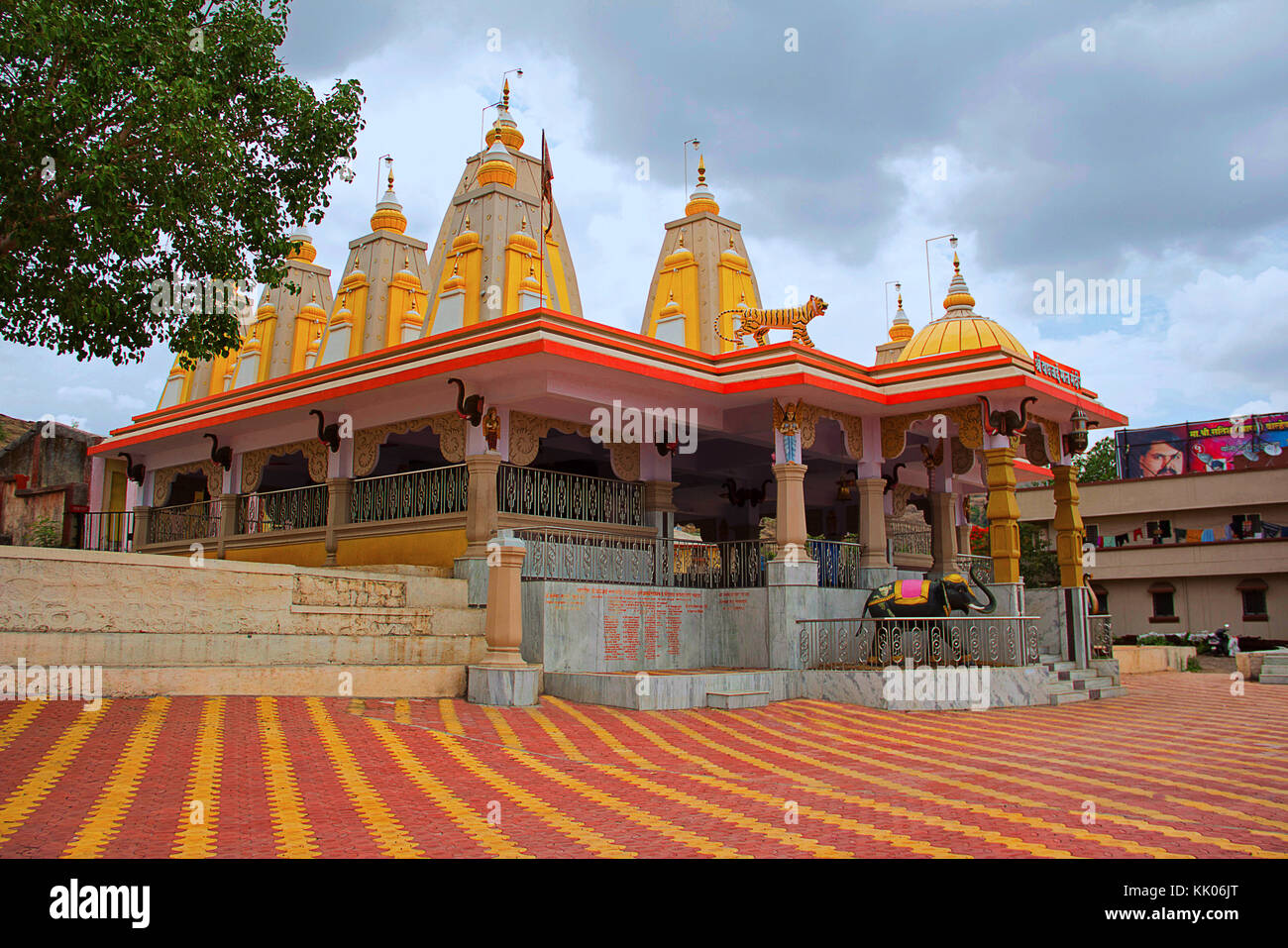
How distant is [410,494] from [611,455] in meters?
2.97

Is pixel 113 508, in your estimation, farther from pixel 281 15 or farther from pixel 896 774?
pixel 896 774

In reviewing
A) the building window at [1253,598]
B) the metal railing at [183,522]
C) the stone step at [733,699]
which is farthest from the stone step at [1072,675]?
the building window at [1253,598]

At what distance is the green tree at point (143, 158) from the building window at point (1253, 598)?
33.1 meters

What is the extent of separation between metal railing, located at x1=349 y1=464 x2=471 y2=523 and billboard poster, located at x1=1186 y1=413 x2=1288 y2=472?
36.8 m

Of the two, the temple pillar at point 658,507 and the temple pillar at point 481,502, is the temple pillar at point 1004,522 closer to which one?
the temple pillar at point 658,507

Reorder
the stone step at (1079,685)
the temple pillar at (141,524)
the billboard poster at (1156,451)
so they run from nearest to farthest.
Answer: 1. the stone step at (1079,685)
2. the temple pillar at (141,524)
3. the billboard poster at (1156,451)

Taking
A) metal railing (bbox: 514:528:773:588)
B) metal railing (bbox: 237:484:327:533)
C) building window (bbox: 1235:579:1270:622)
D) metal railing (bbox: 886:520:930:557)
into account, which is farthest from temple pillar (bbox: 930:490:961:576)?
building window (bbox: 1235:579:1270:622)

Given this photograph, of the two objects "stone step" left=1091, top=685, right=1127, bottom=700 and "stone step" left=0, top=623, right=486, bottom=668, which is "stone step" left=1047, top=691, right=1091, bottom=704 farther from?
"stone step" left=0, top=623, right=486, bottom=668

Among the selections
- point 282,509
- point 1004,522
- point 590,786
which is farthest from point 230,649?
point 1004,522

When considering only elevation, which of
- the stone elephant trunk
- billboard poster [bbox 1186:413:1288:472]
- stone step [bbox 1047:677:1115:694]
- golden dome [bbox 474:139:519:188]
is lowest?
stone step [bbox 1047:677:1115:694]

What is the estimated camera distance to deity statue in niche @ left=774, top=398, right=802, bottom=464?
14.0 meters

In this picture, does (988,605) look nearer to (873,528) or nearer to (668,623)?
(873,528)

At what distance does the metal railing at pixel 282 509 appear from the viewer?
1636cm
